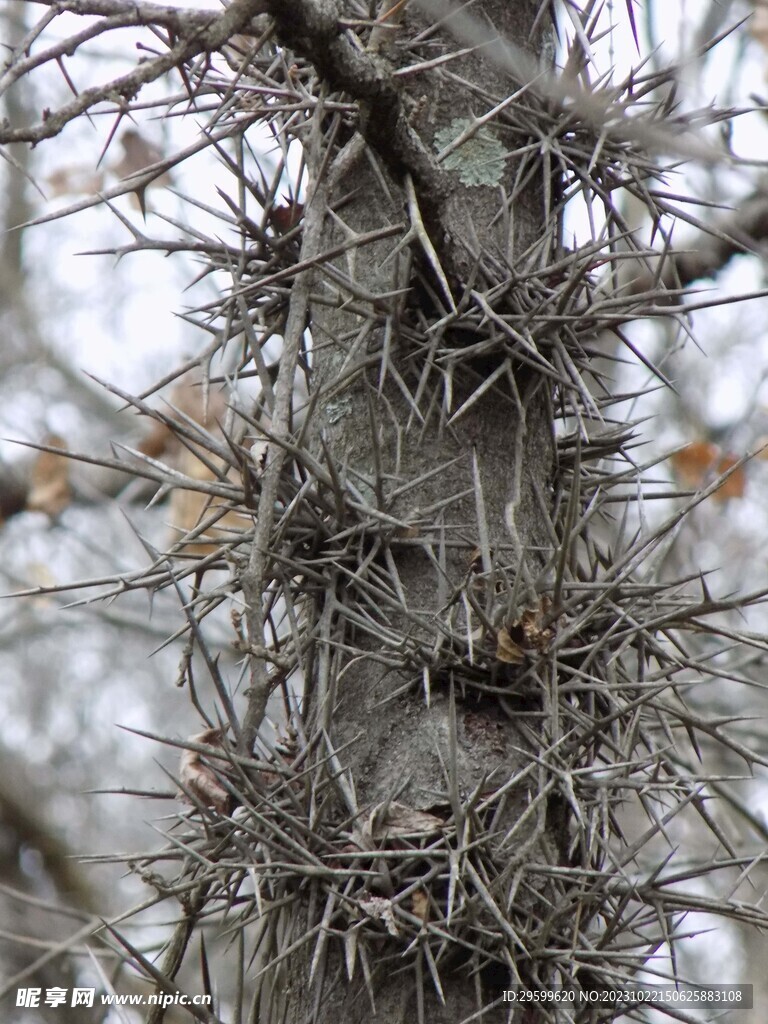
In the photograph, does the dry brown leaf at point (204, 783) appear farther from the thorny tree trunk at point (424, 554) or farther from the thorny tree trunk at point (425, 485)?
the thorny tree trunk at point (425, 485)

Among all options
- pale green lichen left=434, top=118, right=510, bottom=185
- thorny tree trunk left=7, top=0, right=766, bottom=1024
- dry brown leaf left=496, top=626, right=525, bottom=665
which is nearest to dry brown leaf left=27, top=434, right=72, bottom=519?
thorny tree trunk left=7, top=0, right=766, bottom=1024

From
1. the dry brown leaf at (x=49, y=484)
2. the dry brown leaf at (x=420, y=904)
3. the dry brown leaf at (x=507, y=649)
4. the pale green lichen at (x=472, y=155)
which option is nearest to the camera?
the dry brown leaf at (x=420, y=904)

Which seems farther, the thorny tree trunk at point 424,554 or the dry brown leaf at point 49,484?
the dry brown leaf at point 49,484

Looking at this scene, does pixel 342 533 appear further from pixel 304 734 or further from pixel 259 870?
pixel 259 870

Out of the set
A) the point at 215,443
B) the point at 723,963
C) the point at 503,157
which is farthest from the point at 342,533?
the point at 723,963

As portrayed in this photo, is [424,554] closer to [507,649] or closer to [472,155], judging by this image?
[507,649]

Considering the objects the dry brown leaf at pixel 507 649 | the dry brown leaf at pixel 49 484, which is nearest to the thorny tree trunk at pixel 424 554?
the dry brown leaf at pixel 507 649

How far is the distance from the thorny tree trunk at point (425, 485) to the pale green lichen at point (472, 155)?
1 cm

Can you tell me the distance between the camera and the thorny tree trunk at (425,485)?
3.57ft

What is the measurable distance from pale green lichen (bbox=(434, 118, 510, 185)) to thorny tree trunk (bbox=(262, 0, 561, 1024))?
0.03 feet

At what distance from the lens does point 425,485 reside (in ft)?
4.04

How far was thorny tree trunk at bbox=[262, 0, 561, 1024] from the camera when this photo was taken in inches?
42.8

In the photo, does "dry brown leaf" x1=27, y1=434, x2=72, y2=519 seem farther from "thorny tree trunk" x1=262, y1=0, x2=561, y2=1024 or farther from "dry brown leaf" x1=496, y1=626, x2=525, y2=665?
"dry brown leaf" x1=496, y1=626, x2=525, y2=665

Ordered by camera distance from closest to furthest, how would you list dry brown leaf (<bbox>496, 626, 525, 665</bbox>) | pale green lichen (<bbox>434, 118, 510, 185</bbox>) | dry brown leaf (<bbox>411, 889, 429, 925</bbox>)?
dry brown leaf (<bbox>411, 889, 429, 925</bbox>), dry brown leaf (<bbox>496, 626, 525, 665</bbox>), pale green lichen (<bbox>434, 118, 510, 185</bbox>)
